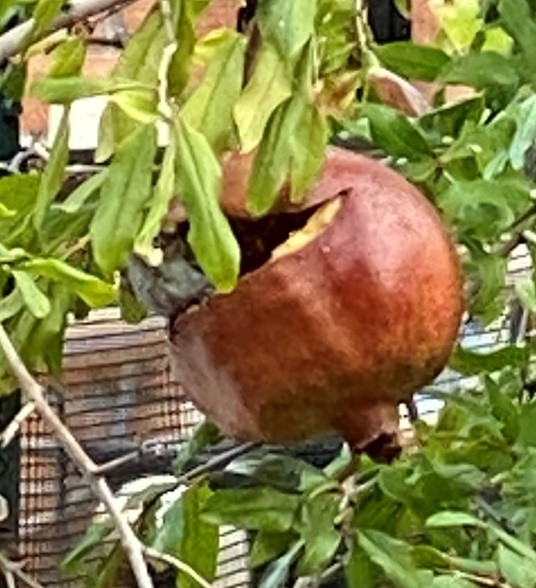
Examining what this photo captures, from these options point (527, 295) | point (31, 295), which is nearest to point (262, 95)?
point (31, 295)

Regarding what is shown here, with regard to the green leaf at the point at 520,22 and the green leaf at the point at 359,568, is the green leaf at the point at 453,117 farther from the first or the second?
the green leaf at the point at 359,568

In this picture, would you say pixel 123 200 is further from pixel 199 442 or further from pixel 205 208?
pixel 199 442

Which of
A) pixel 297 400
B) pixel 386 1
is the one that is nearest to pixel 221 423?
pixel 297 400

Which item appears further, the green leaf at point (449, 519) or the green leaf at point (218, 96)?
the green leaf at point (449, 519)

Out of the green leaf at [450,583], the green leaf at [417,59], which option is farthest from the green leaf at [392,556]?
the green leaf at [417,59]

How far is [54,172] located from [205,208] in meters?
0.10

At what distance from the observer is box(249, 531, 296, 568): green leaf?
97 centimetres

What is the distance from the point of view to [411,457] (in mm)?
940

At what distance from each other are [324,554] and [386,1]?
2.29 feet

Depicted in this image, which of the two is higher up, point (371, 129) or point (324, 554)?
point (371, 129)

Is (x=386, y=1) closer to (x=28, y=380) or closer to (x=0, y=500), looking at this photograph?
(x=0, y=500)

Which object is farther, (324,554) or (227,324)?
(324,554)

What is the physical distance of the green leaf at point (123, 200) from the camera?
682mm

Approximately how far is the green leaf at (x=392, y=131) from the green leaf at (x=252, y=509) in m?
0.19
